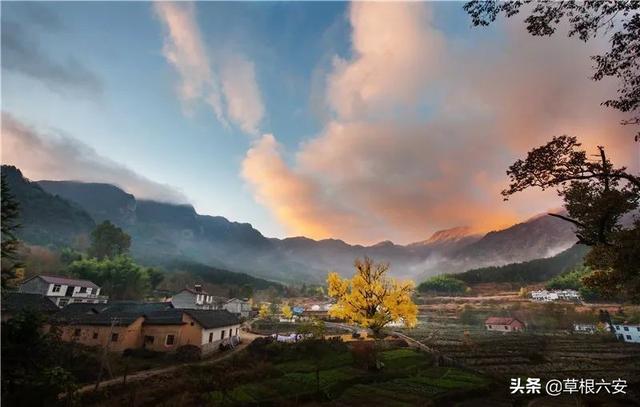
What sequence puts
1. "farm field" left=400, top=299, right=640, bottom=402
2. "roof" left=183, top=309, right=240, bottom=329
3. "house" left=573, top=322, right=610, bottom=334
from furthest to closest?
"house" left=573, top=322, right=610, bottom=334 → "roof" left=183, top=309, right=240, bottom=329 → "farm field" left=400, top=299, right=640, bottom=402

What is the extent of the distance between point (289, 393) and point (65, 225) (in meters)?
189

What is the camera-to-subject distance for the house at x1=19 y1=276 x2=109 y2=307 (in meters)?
54.5

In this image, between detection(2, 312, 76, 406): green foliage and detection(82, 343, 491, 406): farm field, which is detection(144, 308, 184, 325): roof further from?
detection(2, 312, 76, 406): green foliage

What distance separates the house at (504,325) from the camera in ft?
264

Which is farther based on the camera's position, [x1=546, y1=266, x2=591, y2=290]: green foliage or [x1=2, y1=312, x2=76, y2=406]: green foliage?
[x1=546, y1=266, x2=591, y2=290]: green foliage

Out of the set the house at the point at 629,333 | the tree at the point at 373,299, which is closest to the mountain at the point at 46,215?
the tree at the point at 373,299

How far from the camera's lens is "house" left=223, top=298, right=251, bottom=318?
276ft

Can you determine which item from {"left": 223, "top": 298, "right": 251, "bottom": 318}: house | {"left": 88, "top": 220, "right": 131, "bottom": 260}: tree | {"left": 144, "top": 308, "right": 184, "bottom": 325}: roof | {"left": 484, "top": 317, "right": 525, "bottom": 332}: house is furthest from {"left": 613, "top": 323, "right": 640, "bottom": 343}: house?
{"left": 88, "top": 220, "right": 131, "bottom": 260}: tree

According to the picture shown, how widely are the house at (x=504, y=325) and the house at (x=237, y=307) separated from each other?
65.4 meters

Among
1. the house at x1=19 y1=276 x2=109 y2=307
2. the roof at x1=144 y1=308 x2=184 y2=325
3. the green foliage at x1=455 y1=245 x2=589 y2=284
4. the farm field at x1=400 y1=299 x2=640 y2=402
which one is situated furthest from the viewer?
the green foliage at x1=455 y1=245 x2=589 y2=284

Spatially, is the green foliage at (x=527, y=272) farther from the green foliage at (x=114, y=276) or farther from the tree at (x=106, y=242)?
the tree at (x=106, y=242)

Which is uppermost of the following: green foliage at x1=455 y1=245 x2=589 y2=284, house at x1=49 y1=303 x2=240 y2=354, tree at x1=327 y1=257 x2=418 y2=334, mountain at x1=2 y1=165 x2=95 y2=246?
mountain at x1=2 y1=165 x2=95 y2=246

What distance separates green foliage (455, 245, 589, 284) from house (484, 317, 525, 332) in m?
100.0

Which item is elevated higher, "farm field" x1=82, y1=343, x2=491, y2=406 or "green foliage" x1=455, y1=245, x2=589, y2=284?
"green foliage" x1=455, y1=245, x2=589, y2=284
